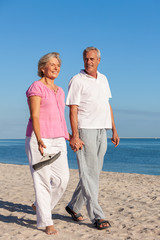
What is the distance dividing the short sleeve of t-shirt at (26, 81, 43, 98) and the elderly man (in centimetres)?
45

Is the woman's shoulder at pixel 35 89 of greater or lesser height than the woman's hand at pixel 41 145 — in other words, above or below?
above

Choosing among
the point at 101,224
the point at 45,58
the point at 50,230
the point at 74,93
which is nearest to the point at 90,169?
the point at 101,224

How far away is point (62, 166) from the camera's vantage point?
12.8 feet

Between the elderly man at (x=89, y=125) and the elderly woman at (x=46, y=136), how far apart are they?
0.18m

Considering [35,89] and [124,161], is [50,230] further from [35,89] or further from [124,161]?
[124,161]

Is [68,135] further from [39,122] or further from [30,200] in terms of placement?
[30,200]

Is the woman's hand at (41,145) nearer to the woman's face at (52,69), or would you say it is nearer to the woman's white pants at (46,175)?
the woman's white pants at (46,175)

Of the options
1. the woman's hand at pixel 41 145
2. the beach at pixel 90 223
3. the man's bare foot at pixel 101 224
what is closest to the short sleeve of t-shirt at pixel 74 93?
the woman's hand at pixel 41 145

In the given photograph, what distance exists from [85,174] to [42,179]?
57 centimetres

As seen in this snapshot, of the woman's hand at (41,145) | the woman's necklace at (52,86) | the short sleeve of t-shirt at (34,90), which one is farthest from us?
the woman's necklace at (52,86)

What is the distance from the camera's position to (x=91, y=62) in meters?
3.99

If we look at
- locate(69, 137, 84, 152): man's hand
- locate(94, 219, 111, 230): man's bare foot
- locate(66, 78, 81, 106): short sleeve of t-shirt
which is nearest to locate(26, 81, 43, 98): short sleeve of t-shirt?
locate(66, 78, 81, 106): short sleeve of t-shirt

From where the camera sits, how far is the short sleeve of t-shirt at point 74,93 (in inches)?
155

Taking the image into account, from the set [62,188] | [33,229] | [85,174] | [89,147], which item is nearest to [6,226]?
[33,229]
